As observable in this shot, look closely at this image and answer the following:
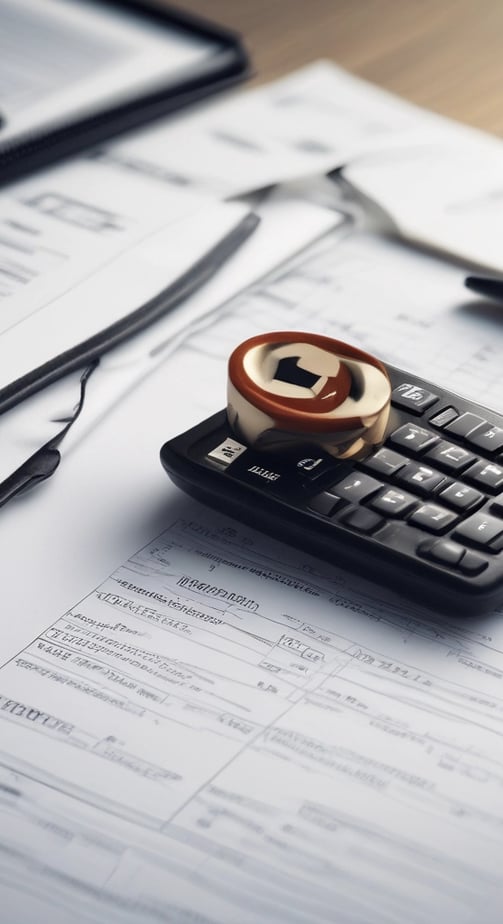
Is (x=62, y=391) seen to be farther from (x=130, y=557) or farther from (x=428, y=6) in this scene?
(x=428, y=6)

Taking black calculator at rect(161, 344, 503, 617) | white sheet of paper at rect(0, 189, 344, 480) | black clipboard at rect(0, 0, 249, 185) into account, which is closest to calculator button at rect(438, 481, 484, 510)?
black calculator at rect(161, 344, 503, 617)

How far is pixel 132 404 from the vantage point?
18.1 inches

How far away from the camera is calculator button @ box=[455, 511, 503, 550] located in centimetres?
35

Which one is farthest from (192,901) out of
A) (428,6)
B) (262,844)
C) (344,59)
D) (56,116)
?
(428,6)

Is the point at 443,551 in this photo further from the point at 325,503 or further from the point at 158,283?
the point at 158,283

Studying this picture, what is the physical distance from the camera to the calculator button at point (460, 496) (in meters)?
0.37

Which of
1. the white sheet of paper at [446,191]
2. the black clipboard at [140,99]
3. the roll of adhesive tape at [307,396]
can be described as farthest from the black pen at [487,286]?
the black clipboard at [140,99]

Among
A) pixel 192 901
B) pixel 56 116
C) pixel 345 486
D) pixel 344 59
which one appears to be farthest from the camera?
pixel 344 59

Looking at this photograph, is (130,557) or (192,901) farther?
(130,557)

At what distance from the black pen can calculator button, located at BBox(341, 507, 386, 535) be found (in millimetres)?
195

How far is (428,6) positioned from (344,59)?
0.12 meters

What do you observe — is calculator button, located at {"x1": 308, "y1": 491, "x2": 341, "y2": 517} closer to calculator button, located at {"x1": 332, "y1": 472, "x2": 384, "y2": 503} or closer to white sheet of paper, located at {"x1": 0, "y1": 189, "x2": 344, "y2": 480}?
calculator button, located at {"x1": 332, "y1": 472, "x2": 384, "y2": 503}

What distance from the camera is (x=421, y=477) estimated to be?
38 cm

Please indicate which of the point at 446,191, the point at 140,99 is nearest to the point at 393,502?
the point at 446,191
